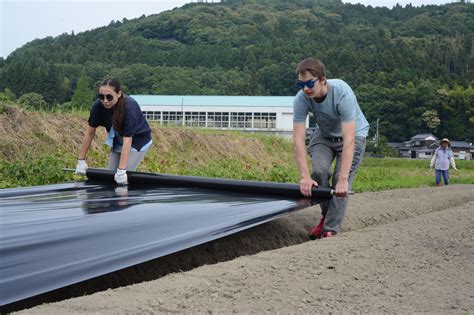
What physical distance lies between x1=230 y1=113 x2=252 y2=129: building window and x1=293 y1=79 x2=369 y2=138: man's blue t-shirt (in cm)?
3928

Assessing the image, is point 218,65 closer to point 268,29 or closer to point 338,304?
point 268,29

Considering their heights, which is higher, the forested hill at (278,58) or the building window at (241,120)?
the forested hill at (278,58)

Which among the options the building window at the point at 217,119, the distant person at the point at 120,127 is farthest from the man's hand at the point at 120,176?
the building window at the point at 217,119

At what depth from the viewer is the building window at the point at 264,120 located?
4378cm

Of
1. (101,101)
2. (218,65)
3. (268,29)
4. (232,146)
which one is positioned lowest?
(232,146)

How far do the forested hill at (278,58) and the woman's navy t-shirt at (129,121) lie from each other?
994 inches

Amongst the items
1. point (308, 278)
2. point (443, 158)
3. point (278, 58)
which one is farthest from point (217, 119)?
point (278, 58)

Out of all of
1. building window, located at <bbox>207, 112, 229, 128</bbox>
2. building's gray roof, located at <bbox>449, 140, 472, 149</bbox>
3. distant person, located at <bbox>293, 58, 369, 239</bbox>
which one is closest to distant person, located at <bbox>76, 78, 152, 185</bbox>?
distant person, located at <bbox>293, 58, 369, 239</bbox>

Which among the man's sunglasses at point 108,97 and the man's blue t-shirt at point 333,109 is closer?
the man's blue t-shirt at point 333,109

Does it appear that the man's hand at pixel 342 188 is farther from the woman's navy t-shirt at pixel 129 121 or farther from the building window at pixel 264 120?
the building window at pixel 264 120

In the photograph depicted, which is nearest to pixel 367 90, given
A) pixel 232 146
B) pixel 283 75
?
pixel 283 75

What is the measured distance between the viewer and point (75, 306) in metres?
2.81

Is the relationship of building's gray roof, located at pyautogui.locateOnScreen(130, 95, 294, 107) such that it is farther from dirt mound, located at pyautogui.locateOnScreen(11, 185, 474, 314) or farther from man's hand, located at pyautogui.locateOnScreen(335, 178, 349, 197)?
dirt mound, located at pyautogui.locateOnScreen(11, 185, 474, 314)

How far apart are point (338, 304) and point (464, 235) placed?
2905 mm
